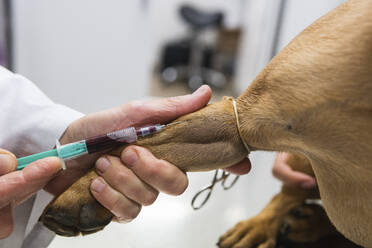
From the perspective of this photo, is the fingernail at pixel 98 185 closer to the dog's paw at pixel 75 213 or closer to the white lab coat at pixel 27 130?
the dog's paw at pixel 75 213

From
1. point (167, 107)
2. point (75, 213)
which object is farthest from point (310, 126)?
point (75, 213)

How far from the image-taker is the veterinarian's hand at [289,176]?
2.62 ft

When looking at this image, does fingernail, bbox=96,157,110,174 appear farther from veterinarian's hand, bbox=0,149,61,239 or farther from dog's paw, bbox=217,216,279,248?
dog's paw, bbox=217,216,279,248

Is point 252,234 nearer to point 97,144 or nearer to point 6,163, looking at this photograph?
point 97,144

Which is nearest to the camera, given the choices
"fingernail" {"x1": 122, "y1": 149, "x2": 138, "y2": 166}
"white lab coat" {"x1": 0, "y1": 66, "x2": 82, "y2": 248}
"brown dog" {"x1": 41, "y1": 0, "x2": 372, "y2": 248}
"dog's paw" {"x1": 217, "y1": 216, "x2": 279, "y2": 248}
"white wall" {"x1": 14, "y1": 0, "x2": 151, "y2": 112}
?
"brown dog" {"x1": 41, "y1": 0, "x2": 372, "y2": 248}

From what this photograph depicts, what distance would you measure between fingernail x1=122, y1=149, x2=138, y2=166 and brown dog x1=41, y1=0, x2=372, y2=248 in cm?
2

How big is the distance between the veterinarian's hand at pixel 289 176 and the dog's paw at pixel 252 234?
10cm

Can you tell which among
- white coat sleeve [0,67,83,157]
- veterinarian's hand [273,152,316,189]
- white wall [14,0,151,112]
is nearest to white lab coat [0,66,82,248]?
white coat sleeve [0,67,83,157]

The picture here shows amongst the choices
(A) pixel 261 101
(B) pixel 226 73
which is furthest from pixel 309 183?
(B) pixel 226 73

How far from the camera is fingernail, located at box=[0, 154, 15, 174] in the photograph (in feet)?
1.62

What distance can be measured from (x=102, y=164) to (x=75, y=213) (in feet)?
0.28

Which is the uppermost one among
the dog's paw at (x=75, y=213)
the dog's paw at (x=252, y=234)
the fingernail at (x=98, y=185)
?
the fingernail at (x=98, y=185)

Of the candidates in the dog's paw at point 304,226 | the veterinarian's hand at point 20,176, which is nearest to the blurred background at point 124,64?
the dog's paw at point 304,226

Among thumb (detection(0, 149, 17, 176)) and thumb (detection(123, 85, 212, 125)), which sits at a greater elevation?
thumb (detection(123, 85, 212, 125))
